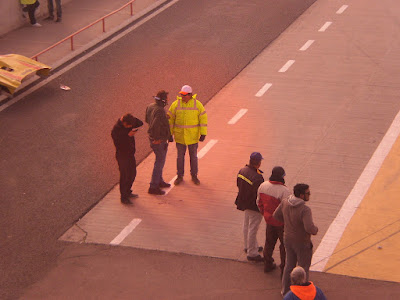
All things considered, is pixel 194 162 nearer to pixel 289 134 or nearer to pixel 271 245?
pixel 289 134

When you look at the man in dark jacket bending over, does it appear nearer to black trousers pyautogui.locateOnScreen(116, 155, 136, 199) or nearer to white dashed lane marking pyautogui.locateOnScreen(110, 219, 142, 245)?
black trousers pyautogui.locateOnScreen(116, 155, 136, 199)

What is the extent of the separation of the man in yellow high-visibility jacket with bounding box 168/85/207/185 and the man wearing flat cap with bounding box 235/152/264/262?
2.90 metres

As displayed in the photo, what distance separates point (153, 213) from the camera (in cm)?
1529

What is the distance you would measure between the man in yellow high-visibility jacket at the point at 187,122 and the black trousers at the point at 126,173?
108cm

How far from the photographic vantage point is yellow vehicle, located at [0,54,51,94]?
20141 mm

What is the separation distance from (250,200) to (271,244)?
73 centimetres

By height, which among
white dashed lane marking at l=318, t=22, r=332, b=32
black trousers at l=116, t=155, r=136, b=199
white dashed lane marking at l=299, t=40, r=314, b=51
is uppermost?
black trousers at l=116, t=155, r=136, b=199

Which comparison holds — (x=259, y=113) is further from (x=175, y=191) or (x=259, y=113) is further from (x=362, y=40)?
(x=362, y=40)

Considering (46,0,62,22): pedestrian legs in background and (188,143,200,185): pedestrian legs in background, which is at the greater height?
(188,143,200,185): pedestrian legs in background

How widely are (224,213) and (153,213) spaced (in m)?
1.24

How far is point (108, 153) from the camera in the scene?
58.3 feet

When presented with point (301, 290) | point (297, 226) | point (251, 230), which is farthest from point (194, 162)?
point (301, 290)

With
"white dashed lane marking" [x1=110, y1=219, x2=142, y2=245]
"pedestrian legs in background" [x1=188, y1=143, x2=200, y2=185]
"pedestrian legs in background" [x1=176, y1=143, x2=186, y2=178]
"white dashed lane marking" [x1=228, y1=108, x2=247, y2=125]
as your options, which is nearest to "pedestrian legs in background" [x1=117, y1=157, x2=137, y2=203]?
"white dashed lane marking" [x1=110, y1=219, x2=142, y2=245]

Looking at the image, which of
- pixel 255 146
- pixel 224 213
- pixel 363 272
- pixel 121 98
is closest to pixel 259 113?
pixel 255 146
